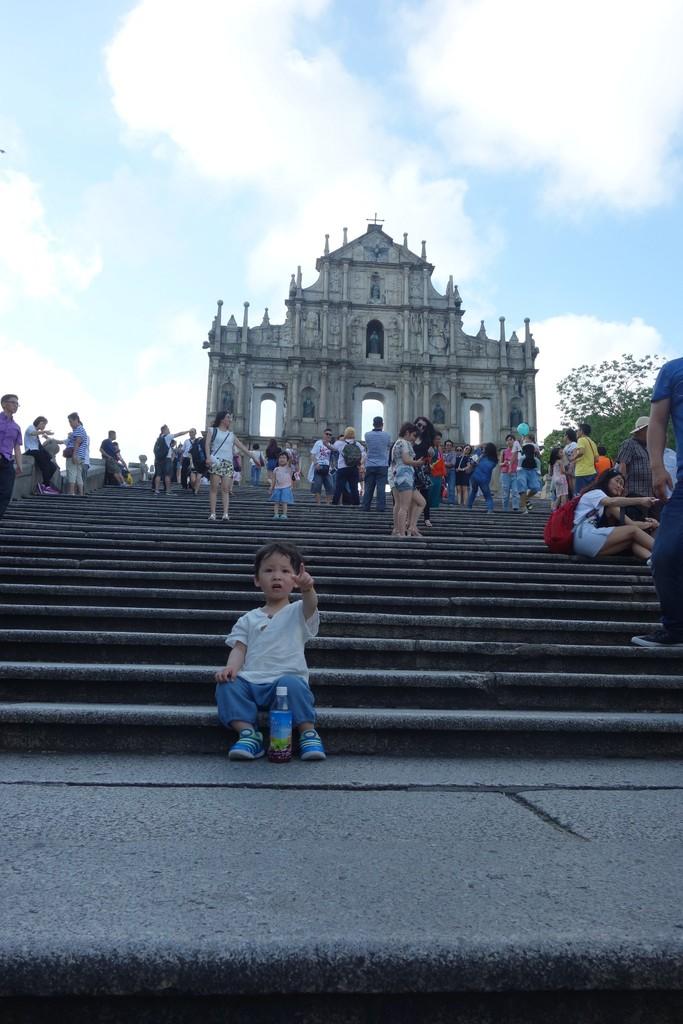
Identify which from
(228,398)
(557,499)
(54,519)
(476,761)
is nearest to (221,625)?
(476,761)

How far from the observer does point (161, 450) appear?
18.1 meters

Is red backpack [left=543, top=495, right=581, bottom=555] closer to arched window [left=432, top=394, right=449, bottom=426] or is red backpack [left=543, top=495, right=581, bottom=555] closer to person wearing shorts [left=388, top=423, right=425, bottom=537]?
person wearing shorts [left=388, top=423, right=425, bottom=537]

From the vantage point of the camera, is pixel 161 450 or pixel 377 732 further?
pixel 161 450

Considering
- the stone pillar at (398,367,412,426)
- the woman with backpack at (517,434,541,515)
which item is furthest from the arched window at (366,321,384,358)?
the woman with backpack at (517,434,541,515)

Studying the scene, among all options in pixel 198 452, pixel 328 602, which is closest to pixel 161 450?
pixel 198 452

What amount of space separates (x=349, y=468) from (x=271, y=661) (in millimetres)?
10580

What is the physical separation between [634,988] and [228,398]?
4430cm

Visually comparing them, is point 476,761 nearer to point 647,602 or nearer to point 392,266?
point 647,602

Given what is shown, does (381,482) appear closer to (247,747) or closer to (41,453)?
(41,453)

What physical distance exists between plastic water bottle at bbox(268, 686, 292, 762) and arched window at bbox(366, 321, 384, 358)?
44.2 m

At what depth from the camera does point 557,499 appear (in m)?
14.3

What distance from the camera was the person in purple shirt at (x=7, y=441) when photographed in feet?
27.5

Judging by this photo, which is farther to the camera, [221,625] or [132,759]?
[221,625]

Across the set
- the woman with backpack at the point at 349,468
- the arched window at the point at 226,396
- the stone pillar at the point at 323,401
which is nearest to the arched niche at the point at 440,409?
the stone pillar at the point at 323,401
